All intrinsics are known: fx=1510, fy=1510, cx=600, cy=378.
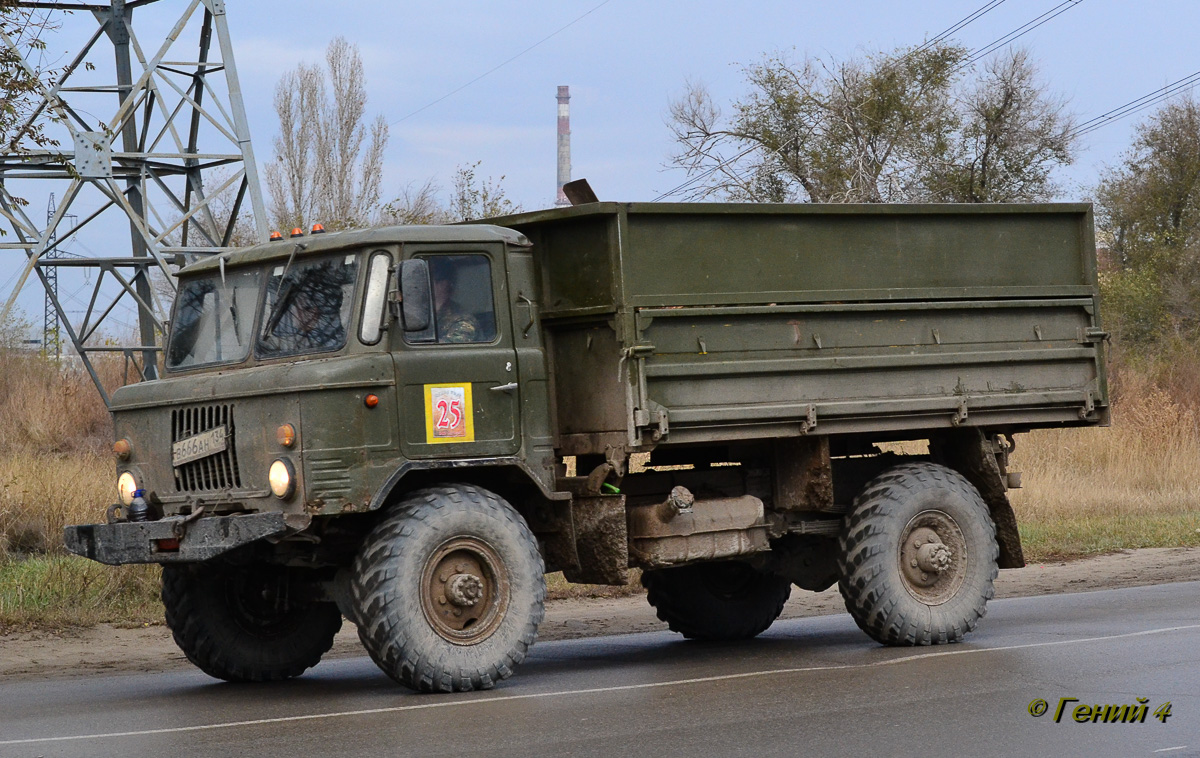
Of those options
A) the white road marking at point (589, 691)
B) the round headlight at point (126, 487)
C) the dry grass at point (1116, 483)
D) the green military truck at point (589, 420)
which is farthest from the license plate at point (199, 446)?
the dry grass at point (1116, 483)

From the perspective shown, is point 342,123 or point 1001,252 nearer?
point 1001,252

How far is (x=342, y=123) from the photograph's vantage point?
4606 cm

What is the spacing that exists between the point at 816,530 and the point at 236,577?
3.90 meters

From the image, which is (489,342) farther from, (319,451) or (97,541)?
(97,541)

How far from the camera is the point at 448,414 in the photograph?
876cm

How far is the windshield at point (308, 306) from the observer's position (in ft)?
28.7

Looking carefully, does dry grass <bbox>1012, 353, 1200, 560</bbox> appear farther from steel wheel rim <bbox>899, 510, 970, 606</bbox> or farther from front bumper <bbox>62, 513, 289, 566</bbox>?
front bumper <bbox>62, 513, 289, 566</bbox>

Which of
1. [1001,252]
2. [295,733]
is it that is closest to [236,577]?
[295,733]

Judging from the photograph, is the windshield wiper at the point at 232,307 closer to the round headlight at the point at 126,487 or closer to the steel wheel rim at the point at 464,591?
the round headlight at the point at 126,487

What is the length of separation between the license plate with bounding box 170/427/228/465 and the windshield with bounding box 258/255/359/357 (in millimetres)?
572

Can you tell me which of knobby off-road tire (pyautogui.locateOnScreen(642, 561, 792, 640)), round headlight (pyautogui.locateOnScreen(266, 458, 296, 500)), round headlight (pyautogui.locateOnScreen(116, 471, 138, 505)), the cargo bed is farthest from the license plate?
knobby off-road tire (pyautogui.locateOnScreen(642, 561, 792, 640))

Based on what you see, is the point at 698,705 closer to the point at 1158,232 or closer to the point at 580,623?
the point at 580,623

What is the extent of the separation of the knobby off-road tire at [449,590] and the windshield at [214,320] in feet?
5.19

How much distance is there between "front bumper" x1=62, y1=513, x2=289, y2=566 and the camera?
8211mm
